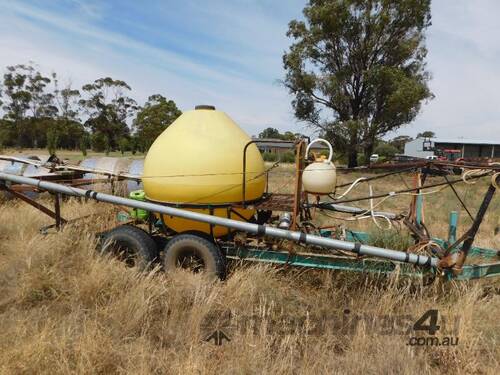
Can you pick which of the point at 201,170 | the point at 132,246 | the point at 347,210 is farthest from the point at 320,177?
the point at 132,246

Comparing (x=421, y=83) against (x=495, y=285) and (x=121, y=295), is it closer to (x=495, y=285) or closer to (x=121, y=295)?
(x=495, y=285)

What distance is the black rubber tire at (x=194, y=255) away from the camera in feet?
15.1

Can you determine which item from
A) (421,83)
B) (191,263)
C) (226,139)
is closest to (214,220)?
(191,263)

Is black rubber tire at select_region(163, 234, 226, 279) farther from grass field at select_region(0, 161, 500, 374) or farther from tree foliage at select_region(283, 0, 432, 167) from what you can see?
tree foliage at select_region(283, 0, 432, 167)

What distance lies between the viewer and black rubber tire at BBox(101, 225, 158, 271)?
16.0 feet

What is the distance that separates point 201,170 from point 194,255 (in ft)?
A: 3.55

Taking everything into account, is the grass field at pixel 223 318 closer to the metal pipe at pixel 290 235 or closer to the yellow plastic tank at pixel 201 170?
the metal pipe at pixel 290 235

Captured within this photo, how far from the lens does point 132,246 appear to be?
4953 mm

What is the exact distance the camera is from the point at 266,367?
3039 mm

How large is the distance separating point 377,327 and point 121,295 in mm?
2663

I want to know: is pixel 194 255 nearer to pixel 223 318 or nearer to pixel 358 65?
pixel 223 318

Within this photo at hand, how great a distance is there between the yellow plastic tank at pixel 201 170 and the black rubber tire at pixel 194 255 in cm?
41

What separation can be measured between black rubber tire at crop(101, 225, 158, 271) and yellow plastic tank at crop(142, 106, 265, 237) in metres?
0.50

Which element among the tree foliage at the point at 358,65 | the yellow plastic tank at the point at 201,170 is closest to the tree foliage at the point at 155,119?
the tree foliage at the point at 358,65
